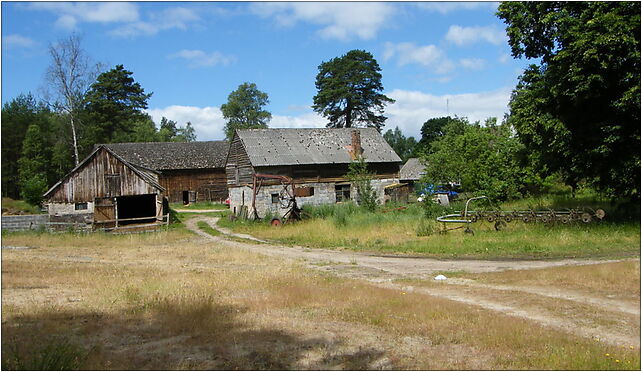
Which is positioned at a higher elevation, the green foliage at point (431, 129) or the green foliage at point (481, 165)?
the green foliage at point (431, 129)

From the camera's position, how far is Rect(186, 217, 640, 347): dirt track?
31.9 feet

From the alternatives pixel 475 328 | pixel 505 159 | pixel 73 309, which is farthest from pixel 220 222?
pixel 475 328

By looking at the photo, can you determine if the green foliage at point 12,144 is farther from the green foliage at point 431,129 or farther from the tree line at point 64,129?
the green foliage at point 431,129

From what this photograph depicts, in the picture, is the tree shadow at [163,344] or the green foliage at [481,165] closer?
the tree shadow at [163,344]

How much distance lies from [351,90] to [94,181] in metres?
46.9

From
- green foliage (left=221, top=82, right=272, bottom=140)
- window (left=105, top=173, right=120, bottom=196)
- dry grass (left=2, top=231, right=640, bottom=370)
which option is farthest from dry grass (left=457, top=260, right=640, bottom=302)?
green foliage (left=221, top=82, right=272, bottom=140)

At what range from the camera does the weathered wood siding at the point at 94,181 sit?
35.9 m

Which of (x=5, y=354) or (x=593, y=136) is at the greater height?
(x=593, y=136)

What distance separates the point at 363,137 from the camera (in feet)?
162

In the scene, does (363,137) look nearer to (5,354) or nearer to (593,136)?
(593,136)

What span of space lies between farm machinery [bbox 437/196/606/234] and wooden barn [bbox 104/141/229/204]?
124 feet

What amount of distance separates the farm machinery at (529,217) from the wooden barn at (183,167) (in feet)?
124

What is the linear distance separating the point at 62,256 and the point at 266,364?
16.8 m

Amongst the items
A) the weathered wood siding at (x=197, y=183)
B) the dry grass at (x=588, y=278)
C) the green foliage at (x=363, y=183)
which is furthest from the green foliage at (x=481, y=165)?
the weathered wood siding at (x=197, y=183)
